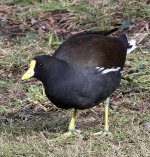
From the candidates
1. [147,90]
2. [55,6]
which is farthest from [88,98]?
[55,6]

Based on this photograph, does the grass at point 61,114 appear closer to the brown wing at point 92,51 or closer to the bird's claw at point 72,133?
the bird's claw at point 72,133

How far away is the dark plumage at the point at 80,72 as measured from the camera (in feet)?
17.0

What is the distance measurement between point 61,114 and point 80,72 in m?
1.00

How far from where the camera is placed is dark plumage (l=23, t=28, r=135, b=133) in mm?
5184

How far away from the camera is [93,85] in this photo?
529 cm

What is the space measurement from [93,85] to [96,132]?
51cm

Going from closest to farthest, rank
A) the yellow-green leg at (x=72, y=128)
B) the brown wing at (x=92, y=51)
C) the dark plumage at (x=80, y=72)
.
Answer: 1. the dark plumage at (x=80, y=72)
2. the brown wing at (x=92, y=51)
3. the yellow-green leg at (x=72, y=128)

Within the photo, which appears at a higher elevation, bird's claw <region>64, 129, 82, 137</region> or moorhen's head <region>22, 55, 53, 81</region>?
moorhen's head <region>22, 55, 53, 81</region>

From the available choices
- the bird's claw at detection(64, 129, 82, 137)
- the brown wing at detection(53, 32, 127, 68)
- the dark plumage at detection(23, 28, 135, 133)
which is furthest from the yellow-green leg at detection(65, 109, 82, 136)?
the brown wing at detection(53, 32, 127, 68)

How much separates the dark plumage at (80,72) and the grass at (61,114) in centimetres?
35

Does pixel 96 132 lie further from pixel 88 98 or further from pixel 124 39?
pixel 124 39

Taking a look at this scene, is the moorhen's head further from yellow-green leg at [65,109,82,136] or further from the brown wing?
yellow-green leg at [65,109,82,136]

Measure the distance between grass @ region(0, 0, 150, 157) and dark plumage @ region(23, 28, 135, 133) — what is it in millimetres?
353

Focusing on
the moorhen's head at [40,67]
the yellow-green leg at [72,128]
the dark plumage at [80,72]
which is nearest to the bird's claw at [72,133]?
the yellow-green leg at [72,128]
